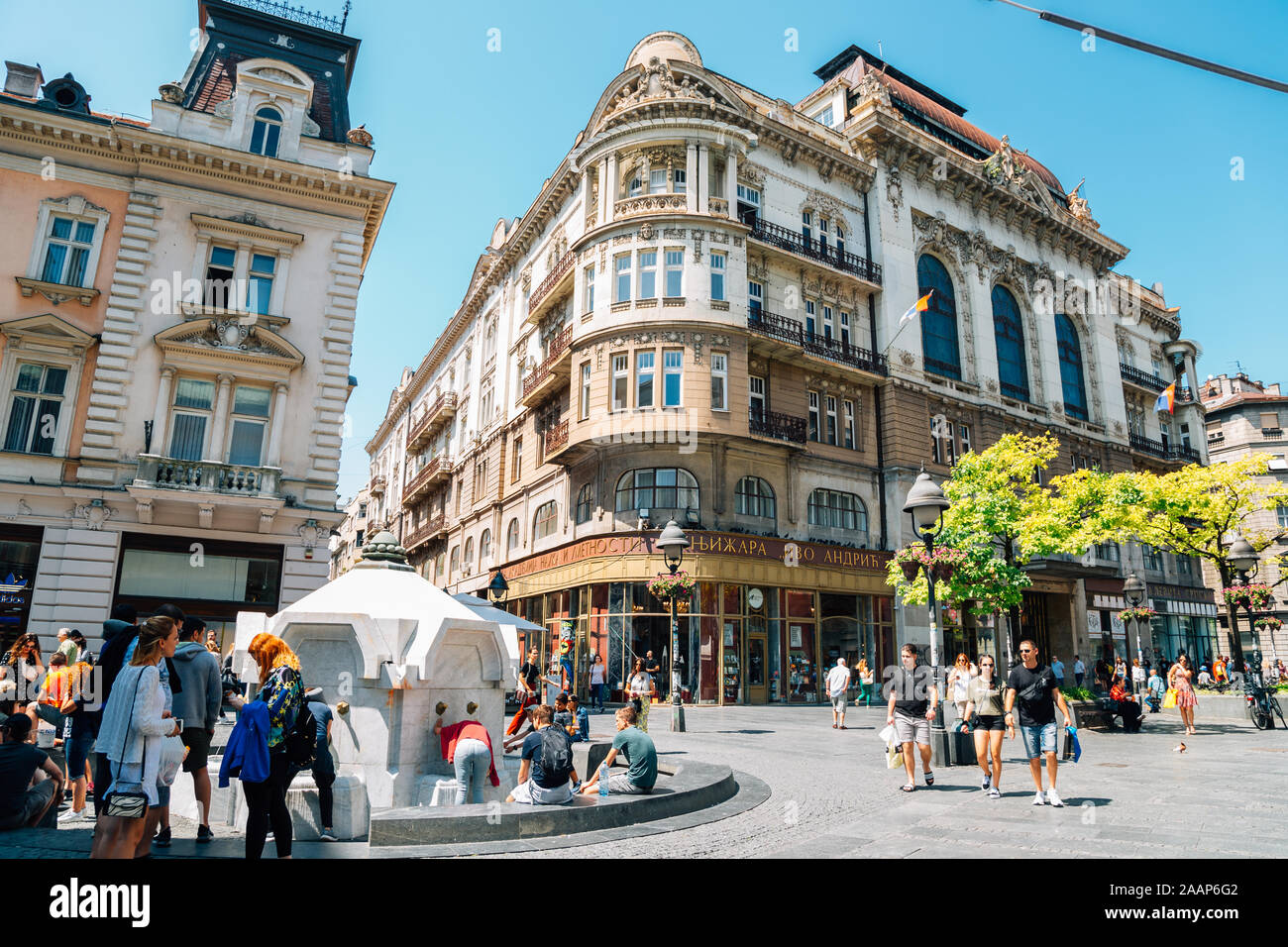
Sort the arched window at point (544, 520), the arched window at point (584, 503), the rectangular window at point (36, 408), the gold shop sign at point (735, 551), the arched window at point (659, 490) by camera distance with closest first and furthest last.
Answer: the rectangular window at point (36, 408)
the gold shop sign at point (735, 551)
the arched window at point (659, 490)
the arched window at point (584, 503)
the arched window at point (544, 520)

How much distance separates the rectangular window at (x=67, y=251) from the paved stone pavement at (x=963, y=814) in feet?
59.6

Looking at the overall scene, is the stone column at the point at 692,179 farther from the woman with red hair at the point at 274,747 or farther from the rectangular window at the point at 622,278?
the woman with red hair at the point at 274,747

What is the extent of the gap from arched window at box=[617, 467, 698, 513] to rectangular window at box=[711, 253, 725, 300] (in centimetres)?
672

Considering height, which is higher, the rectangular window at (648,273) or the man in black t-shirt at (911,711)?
the rectangular window at (648,273)

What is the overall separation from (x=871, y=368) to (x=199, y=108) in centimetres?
2585

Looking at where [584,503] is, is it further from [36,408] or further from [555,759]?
[555,759]

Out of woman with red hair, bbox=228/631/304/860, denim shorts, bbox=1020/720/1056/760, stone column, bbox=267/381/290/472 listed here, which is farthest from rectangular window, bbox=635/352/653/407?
woman with red hair, bbox=228/631/304/860

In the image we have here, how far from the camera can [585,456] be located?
2895 cm

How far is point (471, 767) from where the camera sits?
7789 mm

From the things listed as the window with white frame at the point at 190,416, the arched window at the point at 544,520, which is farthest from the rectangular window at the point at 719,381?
the window with white frame at the point at 190,416

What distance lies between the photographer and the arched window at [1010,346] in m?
39.0

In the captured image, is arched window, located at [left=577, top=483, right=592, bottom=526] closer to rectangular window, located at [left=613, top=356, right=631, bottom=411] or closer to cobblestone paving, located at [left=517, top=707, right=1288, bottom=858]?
rectangular window, located at [left=613, top=356, right=631, bottom=411]

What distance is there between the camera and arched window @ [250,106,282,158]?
71.6 ft

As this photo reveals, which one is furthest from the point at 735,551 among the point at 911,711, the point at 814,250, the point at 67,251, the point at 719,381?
the point at 67,251
